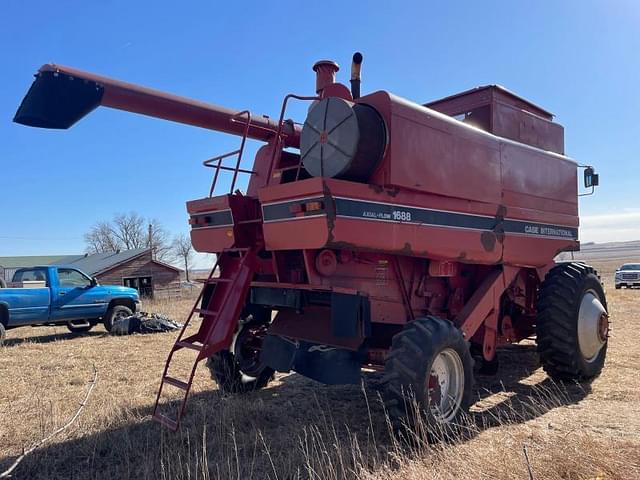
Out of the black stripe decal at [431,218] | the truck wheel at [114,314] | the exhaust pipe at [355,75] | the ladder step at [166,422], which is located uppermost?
the exhaust pipe at [355,75]

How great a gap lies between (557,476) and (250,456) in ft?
7.86

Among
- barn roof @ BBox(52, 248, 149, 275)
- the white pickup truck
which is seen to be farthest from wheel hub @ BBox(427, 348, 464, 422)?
barn roof @ BBox(52, 248, 149, 275)

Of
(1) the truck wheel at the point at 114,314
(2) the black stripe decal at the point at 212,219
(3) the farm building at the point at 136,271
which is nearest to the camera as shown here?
(2) the black stripe decal at the point at 212,219

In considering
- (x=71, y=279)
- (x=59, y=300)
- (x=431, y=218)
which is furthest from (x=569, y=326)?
(x=71, y=279)

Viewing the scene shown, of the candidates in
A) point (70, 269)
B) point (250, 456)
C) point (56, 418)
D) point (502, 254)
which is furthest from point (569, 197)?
point (70, 269)

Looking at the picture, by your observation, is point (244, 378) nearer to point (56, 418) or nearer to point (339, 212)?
point (56, 418)

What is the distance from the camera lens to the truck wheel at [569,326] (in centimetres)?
628

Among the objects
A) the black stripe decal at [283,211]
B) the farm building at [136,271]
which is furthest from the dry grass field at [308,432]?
the farm building at [136,271]

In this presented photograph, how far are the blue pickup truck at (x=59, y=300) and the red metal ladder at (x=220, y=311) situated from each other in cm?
881

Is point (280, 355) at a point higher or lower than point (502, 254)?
lower

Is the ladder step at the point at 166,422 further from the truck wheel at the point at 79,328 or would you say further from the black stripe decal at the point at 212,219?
the truck wheel at the point at 79,328

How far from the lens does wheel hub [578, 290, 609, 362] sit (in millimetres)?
6521

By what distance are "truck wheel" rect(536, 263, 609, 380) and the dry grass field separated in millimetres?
292

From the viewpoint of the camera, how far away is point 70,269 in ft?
46.0
